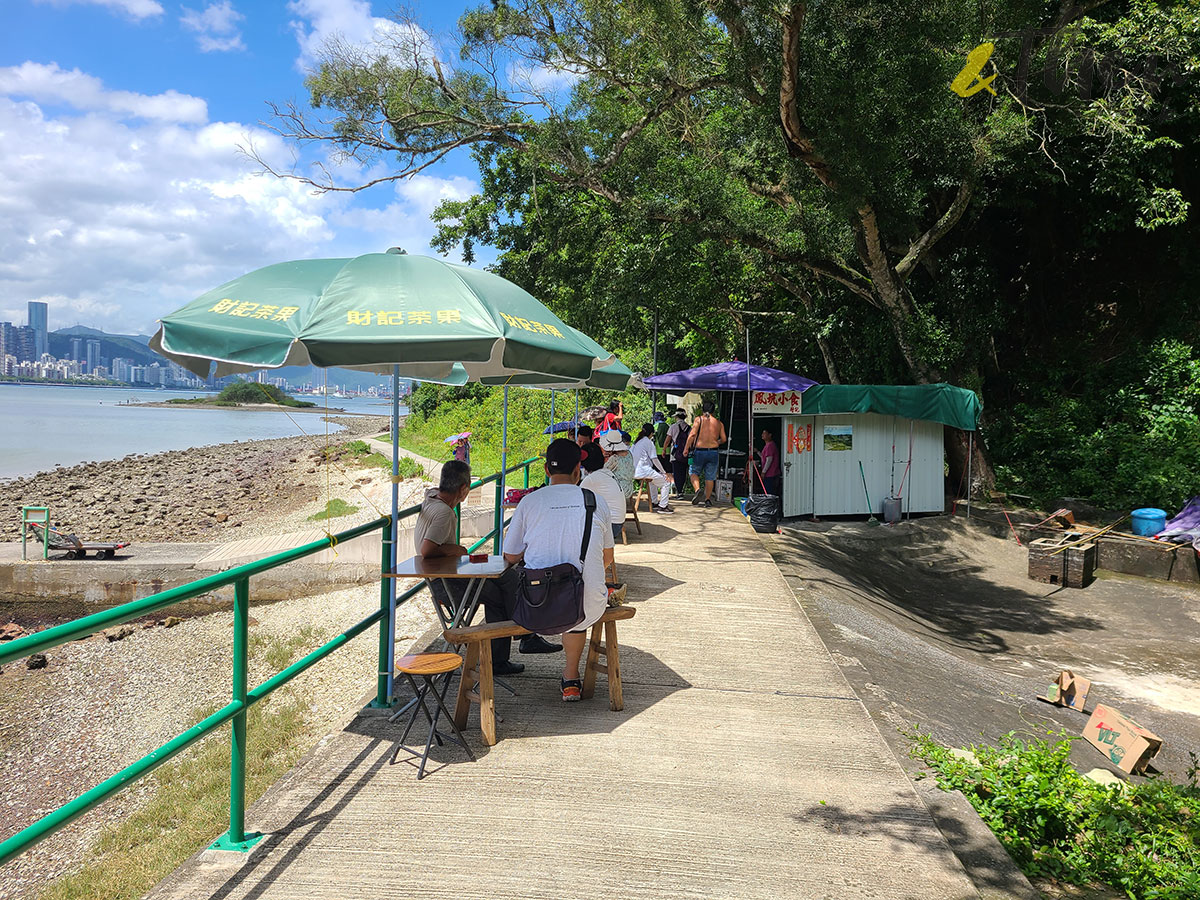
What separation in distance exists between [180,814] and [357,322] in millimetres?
3923

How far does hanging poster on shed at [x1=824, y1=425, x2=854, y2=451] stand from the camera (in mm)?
14930

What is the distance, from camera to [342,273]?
4652mm

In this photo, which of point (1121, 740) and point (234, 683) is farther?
point (1121, 740)

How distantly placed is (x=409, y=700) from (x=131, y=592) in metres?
10.5

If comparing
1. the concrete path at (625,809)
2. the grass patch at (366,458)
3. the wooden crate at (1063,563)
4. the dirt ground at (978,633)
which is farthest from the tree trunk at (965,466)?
the grass patch at (366,458)

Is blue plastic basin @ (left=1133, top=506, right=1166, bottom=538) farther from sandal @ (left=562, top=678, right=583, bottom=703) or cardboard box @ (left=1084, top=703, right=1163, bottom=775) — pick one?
sandal @ (left=562, top=678, right=583, bottom=703)

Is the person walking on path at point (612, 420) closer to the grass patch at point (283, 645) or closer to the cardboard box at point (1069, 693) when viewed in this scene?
the grass patch at point (283, 645)

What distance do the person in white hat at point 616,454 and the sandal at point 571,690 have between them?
424 cm

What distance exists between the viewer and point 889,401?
1448cm

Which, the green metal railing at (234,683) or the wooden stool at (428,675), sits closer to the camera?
the green metal railing at (234,683)

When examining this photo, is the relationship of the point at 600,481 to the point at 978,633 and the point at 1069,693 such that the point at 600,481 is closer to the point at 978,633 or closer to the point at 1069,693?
the point at 1069,693

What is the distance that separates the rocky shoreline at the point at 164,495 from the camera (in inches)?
930

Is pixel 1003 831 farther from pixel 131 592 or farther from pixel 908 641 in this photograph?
pixel 131 592

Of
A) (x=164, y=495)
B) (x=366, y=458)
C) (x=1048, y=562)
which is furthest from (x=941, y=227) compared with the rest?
(x=164, y=495)
